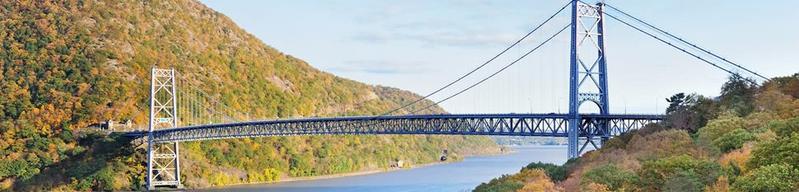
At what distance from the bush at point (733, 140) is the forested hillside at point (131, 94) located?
49078 millimetres

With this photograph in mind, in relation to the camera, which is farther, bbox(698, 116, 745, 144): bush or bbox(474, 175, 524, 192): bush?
bbox(698, 116, 745, 144): bush

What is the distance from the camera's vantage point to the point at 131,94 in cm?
7725

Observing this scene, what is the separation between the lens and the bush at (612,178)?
2604 cm

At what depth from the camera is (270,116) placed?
95625 millimetres

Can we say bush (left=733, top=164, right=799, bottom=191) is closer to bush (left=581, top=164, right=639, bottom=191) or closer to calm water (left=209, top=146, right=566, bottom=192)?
bush (left=581, top=164, right=639, bottom=191)

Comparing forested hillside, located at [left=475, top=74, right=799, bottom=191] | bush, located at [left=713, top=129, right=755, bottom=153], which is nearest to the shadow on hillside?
forested hillside, located at [left=475, top=74, right=799, bottom=191]

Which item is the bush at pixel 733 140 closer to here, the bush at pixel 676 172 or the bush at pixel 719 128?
the bush at pixel 719 128

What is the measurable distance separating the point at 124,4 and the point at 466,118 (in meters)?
60.5

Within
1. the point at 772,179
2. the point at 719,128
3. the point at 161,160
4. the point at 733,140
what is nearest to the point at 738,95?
the point at 719,128

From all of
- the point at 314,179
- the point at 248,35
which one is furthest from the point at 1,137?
the point at 248,35

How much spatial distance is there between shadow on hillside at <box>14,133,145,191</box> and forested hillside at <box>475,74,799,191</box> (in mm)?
39581

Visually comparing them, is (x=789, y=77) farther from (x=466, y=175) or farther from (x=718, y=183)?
(x=466, y=175)

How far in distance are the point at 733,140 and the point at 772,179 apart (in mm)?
9739

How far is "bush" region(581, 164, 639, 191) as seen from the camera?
26042 mm
